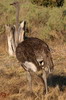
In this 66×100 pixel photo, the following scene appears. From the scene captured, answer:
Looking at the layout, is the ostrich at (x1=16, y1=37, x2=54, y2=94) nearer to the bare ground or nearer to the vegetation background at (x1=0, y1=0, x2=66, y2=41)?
the bare ground

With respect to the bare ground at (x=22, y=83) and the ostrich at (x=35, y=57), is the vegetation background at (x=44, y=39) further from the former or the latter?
the ostrich at (x=35, y=57)

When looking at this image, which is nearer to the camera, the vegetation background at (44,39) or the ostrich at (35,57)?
the ostrich at (35,57)

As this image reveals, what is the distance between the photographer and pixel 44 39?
1016 centimetres

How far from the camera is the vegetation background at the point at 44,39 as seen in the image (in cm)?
591

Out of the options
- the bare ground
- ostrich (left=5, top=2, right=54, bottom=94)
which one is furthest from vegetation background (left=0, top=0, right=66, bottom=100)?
ostrich (left=5, top=2, right=54, bottom=94)

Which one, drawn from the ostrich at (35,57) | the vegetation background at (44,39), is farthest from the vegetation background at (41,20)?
the ostrich at (35,57)

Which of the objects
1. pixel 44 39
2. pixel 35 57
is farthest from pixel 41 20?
pixel 35 57

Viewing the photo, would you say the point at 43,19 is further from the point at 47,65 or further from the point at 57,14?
the point at 47,65

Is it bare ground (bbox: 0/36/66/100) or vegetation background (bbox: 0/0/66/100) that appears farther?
vegetation background (bbox: 0/0/66/100)

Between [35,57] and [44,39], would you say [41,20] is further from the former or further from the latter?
[35,57]

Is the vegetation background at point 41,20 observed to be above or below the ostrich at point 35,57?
below

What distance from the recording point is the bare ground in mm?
5730

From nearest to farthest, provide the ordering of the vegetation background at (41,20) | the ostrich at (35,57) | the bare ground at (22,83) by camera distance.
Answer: the ostrich at (35,57) → the bare ground at (22,83) → the vegetation background at (41,20)

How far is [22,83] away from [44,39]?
12.7ft
